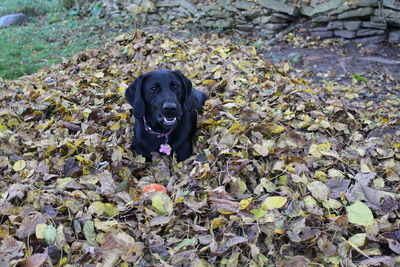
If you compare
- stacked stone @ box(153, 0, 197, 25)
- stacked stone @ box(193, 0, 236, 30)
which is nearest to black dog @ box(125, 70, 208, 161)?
stacked stone @ box(193, 0, 236, 30)

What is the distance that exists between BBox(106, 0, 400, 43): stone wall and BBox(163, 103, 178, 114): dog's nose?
5.98 metres

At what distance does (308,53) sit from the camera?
26.2 ft

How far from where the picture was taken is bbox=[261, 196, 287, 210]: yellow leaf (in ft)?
8.77

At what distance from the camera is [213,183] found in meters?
3.12

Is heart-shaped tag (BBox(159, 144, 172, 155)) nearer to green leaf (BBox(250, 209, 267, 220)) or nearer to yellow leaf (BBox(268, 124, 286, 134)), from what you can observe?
yellow leaf (BBox(268, 124, 286, 134))

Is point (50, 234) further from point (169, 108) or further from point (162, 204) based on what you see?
point (169, 108)

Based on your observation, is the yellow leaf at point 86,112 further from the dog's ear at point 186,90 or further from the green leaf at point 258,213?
the green leaf at point 258,213

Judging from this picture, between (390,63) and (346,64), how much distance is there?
0.73 meters

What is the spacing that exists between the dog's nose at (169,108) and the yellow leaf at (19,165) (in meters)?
1.25

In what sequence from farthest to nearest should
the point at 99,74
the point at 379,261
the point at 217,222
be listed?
1. the point at 99,74
2. the point at 217,222
3. the point at 379,261

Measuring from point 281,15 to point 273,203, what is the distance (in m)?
7.11

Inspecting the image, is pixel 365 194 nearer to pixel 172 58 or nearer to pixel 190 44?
pixel 172 58

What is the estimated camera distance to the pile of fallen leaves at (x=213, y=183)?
2.37 meters

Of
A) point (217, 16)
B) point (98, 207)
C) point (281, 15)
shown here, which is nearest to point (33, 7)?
point (217, 16)
